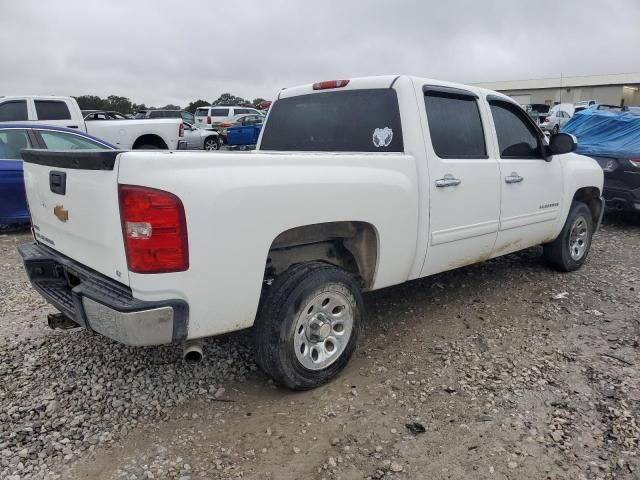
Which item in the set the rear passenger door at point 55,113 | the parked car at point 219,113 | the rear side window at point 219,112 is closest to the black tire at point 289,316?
the rear passenger door at point 55,113

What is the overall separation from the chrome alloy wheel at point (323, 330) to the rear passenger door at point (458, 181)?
32.3 inches

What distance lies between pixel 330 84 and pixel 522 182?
1.82 meters

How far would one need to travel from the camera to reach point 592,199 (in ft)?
18.6

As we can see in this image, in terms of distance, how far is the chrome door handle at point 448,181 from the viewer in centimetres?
358

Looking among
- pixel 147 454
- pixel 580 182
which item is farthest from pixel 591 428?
pixel 580 182

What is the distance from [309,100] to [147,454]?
279 centimetres

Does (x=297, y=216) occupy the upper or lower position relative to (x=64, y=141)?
upper

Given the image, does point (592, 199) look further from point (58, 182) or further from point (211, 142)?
point (211, 142)

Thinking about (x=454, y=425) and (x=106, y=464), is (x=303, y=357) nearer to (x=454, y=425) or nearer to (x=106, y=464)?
(x=454, y=425)

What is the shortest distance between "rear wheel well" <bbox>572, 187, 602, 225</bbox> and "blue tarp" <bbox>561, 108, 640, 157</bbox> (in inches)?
103

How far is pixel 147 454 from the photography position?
8.52 feet

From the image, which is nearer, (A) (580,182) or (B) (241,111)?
(A) (580,182)

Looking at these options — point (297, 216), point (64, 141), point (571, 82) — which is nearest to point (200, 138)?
point (64, 141)

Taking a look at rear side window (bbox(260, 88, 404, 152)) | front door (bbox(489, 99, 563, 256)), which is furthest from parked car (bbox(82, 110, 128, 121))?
front door (bbox(489, 99, 563, 256))
